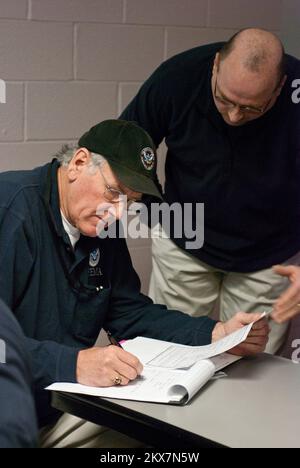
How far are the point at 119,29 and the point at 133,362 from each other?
1.58 m

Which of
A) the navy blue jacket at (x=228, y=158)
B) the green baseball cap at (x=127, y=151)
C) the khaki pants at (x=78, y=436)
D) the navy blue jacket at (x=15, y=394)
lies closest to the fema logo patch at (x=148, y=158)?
the green baseball cap at (x=127, y=151)

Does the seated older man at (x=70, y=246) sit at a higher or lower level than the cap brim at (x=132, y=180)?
lower

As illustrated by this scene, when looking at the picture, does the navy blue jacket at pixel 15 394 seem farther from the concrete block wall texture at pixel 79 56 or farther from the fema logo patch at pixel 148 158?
the concrete block wall texture at pixel 79 56

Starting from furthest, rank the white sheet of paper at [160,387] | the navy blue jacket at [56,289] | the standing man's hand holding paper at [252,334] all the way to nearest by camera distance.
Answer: the standing man's hand holding paper at [252,334] < the navy blue jacket at [56,289] < the white sheet of paper at [160,387]

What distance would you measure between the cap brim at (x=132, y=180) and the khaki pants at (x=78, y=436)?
1.79 ft

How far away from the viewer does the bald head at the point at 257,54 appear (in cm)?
195

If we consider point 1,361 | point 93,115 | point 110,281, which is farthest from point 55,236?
point 93,115

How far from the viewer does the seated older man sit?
1670mm

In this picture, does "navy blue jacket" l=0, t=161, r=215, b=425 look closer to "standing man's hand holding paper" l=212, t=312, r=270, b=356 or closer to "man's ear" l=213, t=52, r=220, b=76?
"standing man's hand holding paper" l=212, t=312, r=270, b=356

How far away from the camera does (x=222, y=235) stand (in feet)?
7.69

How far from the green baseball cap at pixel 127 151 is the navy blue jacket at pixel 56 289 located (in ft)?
0.44

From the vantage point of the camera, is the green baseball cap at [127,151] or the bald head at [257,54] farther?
the bald head at [257,54]

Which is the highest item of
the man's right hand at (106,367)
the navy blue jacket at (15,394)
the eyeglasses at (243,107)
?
the eyeglasses at (243,107)

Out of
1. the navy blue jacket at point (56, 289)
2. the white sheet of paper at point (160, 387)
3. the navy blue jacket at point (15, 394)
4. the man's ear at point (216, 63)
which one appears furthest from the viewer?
the man's ear at point (216, 63)
